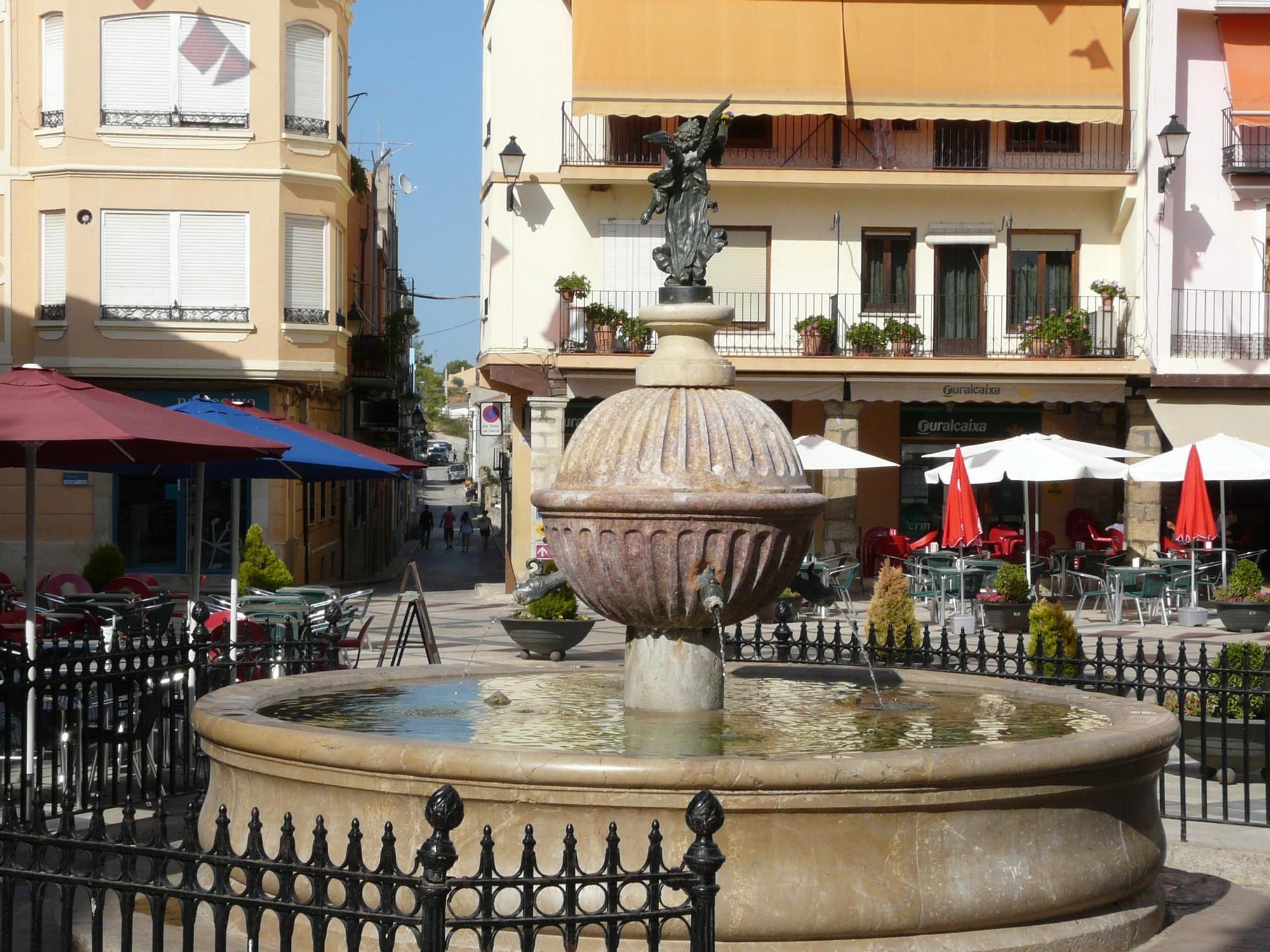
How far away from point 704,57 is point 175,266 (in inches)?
375

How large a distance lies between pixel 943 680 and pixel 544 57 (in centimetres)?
2139

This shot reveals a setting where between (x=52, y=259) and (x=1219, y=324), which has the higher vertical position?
(x=52, y=259)

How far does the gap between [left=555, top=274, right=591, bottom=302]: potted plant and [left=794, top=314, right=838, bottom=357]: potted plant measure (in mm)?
3638

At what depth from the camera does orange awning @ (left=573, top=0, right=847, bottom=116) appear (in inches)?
1106

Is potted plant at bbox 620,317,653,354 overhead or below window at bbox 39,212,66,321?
below

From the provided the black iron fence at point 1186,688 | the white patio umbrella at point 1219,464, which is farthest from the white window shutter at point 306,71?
the black iron fence at point 1186,688

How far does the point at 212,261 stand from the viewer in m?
28.1

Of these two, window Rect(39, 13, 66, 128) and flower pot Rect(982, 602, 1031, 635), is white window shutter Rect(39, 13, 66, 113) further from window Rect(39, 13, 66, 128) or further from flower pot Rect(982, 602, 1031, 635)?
flower pot Rect(982, 602, 1031, 635)

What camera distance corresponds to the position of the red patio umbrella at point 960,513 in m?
20.0

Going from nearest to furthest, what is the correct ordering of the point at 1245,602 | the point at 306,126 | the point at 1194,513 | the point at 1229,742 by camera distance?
the point at 1229,742 → the point at 1245,602 → the point at 1194,513 → the point at 306,126

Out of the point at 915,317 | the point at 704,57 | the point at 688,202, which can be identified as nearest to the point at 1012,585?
the point at 915,317

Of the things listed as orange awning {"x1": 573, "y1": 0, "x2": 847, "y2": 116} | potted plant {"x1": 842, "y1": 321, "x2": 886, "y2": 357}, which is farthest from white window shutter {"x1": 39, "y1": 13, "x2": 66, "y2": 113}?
potted plant {"x1": 842, "y1": 321, "x2": 886, "y2": 357}

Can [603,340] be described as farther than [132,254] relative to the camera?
Yes

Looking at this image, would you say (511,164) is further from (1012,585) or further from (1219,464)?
(1219,464)
